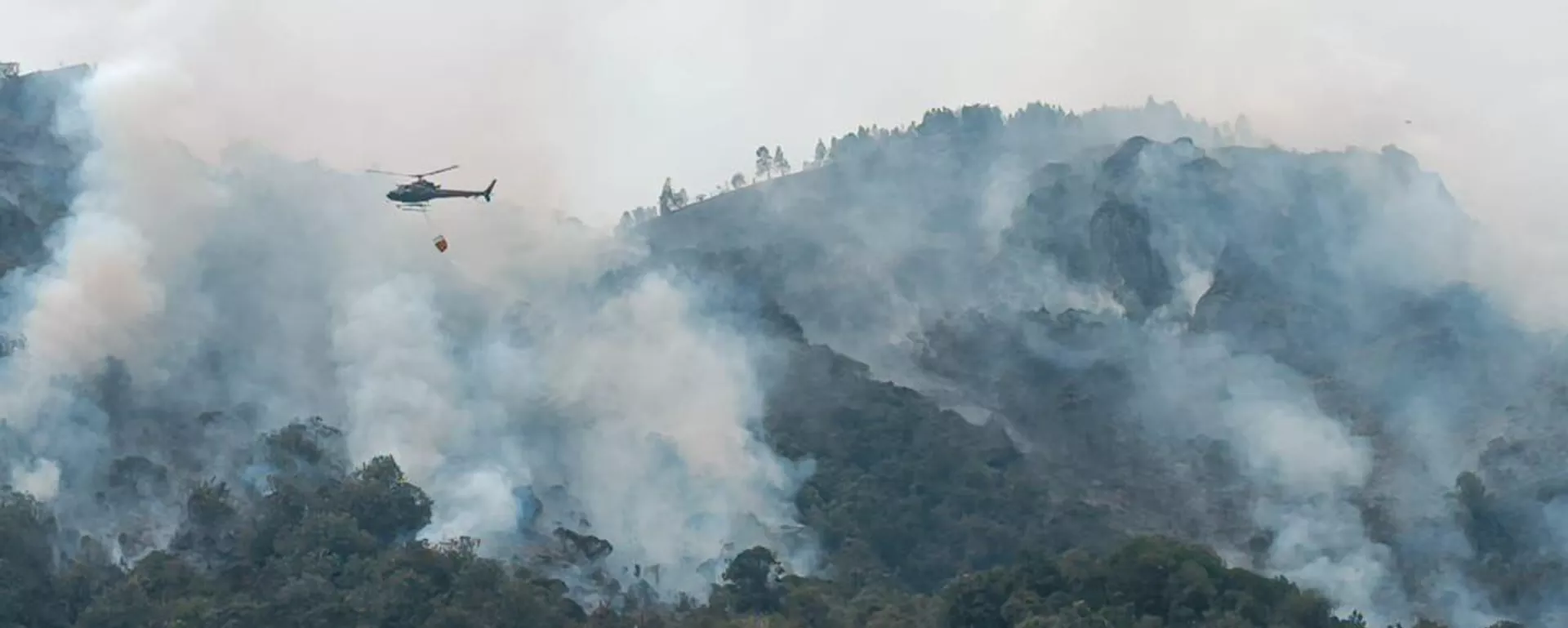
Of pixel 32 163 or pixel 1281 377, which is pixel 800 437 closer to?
pixel 1281 377

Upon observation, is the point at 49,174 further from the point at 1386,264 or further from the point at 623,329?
the point at 1386,264

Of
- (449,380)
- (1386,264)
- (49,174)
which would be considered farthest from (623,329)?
(1386,264)

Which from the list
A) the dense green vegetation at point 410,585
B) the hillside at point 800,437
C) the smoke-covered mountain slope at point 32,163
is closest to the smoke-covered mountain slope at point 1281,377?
the hillside at point 800,437

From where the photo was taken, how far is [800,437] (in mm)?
167375

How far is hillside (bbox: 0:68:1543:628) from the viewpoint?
416ft

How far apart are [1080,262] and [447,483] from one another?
→ 229ft

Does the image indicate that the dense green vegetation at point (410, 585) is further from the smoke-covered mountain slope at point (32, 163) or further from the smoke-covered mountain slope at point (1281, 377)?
the smoke-covered mountain slope at point (1281, 377)

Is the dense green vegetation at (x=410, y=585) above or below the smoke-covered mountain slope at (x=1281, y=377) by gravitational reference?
below

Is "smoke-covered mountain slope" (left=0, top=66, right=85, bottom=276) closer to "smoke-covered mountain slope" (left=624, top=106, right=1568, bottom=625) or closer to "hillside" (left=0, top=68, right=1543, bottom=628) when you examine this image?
"hillside" (left=0, top=68, right=1543, bottom=628)

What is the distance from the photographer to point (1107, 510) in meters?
159

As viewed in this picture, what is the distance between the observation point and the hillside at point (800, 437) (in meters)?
127

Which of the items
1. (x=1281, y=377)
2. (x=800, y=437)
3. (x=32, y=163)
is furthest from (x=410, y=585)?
(x=1281, y=377)

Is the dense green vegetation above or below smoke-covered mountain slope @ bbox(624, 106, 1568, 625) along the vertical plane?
below

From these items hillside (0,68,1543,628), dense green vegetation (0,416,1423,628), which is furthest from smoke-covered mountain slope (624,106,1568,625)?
dense green vegetation (0,416,1423,628)
